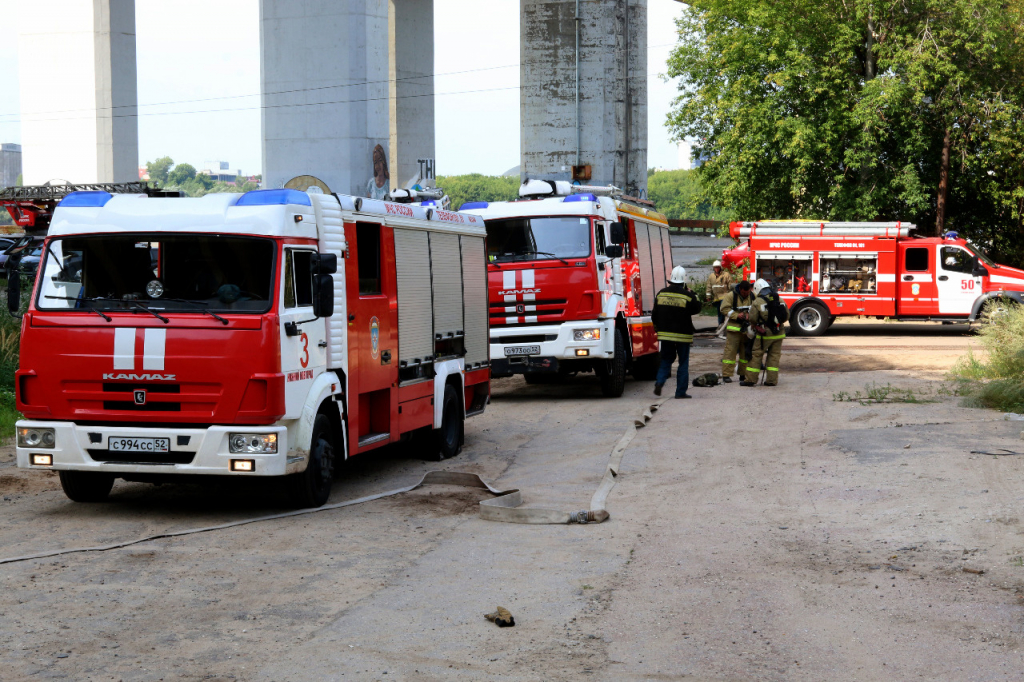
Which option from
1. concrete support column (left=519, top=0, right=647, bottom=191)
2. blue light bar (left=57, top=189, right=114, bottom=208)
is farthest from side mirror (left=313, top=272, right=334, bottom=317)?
concrete support column (left=519, top=0, right=647, bottom=191)

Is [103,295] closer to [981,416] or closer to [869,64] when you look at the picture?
[981,416]

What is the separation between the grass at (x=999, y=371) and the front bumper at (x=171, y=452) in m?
9.27

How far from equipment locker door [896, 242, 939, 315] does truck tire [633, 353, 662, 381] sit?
1011cm

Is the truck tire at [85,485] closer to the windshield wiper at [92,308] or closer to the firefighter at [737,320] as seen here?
the windshield wiper at [92,308]

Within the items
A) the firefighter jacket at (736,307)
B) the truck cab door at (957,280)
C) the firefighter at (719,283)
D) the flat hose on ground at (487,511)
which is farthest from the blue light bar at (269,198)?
the truck cab door at (957,280)

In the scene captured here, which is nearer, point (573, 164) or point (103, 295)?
point (103, 295)

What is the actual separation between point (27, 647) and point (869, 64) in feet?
101

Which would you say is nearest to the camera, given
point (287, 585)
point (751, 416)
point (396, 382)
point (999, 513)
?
point (287, 585)

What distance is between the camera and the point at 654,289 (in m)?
20.3

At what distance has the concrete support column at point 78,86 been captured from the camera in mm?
40156

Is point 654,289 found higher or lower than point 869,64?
lower

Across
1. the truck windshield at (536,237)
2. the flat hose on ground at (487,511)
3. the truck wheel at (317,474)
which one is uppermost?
the truck windshield at (536,237)

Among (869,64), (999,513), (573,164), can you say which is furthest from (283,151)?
(999,513)

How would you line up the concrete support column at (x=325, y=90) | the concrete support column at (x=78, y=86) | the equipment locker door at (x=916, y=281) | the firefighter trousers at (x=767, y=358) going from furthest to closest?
the concrete support column at (x=78, y=86)
the concrete support column at (x=325, y=90)
the equipment locker door at (x=916, y=281)
the firefighter trousers at (x=767, y=358)
